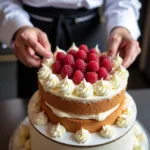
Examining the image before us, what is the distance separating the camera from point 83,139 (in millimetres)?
901

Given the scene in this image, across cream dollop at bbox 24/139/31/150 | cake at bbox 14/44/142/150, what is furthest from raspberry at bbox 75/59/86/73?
cream dollop at bbox 24/139/31/150

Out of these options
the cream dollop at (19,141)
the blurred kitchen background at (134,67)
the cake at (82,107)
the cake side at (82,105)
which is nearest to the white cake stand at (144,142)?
the cream dollop at (19,141)

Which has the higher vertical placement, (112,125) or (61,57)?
(61,57)

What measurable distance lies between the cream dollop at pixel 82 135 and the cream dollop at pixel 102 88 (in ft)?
0.34

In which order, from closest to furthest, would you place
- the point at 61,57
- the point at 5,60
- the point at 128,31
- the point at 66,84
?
the point at 66,84, the point at 61,57, the point at 128,31, the point at 5,60

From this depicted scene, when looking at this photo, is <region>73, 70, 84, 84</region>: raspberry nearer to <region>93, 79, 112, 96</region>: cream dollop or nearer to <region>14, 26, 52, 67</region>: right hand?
<region>93, 79, 112, 96</region>: cream dollop

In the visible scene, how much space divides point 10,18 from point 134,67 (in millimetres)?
1518

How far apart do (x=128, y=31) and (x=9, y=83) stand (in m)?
1.23

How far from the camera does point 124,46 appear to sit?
116 cm

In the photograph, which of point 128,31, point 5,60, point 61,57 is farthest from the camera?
point 5,60

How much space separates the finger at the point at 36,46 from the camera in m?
1.04

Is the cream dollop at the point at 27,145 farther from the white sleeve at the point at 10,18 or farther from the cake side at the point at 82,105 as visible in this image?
the white sleeve at the point at 10,18

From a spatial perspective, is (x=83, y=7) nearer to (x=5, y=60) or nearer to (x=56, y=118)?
(x=56, y=118)

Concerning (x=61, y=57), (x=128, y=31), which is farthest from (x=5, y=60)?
(x=61, y=57)
